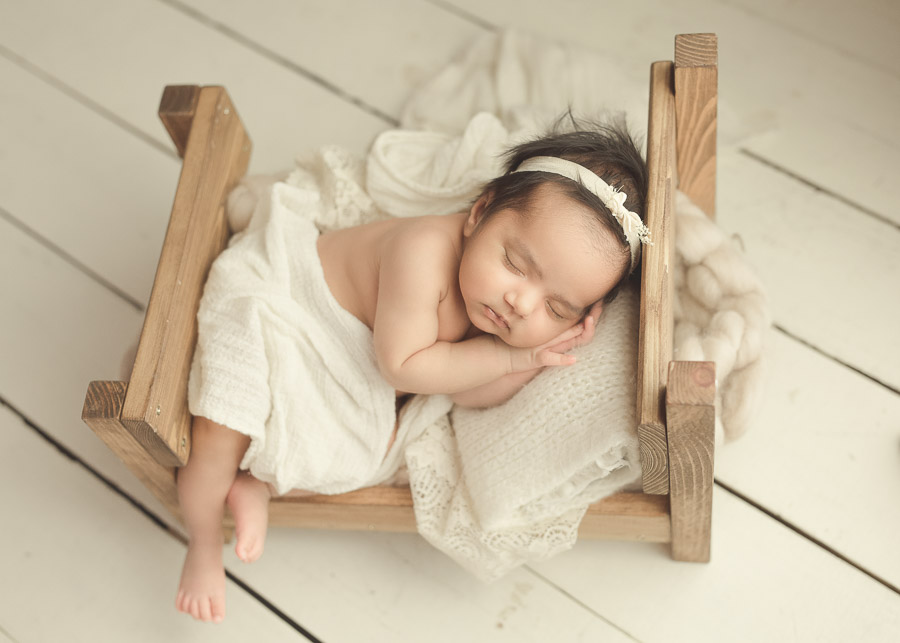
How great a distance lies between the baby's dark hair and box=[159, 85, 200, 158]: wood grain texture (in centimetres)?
45

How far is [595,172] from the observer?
1065mm

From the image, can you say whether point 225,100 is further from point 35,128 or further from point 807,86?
point 807,86

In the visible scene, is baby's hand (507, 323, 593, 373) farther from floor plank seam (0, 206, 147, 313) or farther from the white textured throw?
floor plank seam (0, 206, 147, 313)

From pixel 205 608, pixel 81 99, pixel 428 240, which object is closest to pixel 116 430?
pixel 205 608

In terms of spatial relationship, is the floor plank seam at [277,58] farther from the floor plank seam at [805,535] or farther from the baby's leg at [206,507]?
the floor plank seam at [805,535]

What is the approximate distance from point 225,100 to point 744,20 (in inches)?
42.6

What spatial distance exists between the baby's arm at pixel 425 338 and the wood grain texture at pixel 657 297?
14cm

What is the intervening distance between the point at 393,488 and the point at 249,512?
20 centimetres

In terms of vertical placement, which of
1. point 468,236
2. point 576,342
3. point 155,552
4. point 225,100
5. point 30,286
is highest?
point 225,100

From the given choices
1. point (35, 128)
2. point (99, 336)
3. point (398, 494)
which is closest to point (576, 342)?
point (398, 494)

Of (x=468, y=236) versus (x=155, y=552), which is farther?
(x=155, y=552)

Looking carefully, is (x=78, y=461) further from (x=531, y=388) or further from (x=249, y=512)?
(x=531, y=388)

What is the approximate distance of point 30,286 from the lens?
158 cm

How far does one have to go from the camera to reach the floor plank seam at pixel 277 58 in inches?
67.8
